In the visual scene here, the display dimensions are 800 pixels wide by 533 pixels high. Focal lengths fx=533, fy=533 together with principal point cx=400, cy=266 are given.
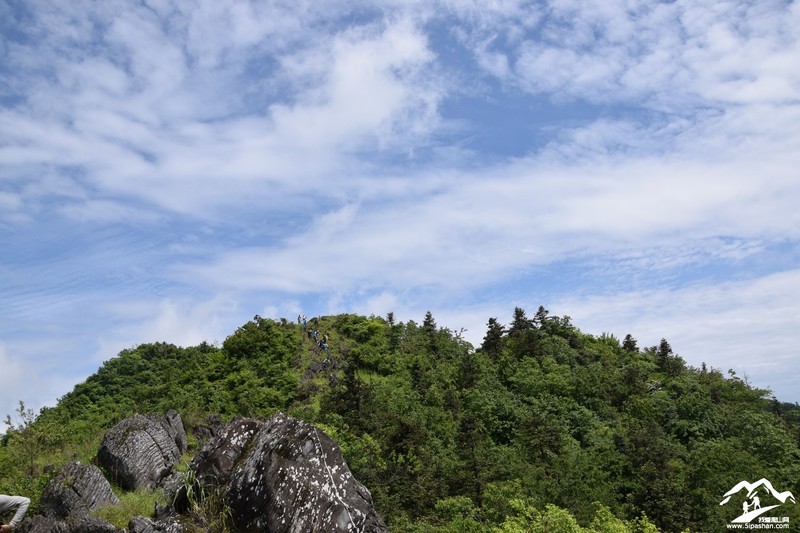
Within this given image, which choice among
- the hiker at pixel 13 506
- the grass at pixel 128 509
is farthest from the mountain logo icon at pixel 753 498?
the hiker at pixel 13 506

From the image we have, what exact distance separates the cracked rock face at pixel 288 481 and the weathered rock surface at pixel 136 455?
8.09m

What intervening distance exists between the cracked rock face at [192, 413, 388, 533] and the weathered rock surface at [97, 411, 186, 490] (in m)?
8.09

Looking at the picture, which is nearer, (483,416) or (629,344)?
(483,416)

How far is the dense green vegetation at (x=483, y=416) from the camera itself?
2705cm

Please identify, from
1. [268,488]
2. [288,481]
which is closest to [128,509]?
[268,488]

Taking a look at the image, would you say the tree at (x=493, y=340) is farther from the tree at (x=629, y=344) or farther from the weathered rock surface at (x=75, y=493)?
the weathered rock surface at (x=75, y=493)

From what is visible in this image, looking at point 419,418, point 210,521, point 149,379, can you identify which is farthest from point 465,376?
point 210,521

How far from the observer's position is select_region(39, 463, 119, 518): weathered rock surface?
12.9 meters

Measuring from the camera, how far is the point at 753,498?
98.8ft

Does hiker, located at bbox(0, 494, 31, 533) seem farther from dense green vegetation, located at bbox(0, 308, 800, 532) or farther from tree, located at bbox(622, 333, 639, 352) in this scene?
tree, located at bbox(622, 333, 639, 352)

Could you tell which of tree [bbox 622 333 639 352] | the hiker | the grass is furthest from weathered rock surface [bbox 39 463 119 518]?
tree [bbox 622 333 639 352]

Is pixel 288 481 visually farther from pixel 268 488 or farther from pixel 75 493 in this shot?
pixel 75 493

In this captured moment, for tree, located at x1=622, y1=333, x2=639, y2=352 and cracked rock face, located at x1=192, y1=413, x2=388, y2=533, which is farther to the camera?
tree, located at x1=622, y1=333, x2=639, y2=352

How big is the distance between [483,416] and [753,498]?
59.4 ft
